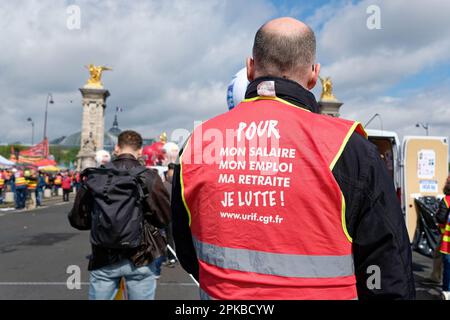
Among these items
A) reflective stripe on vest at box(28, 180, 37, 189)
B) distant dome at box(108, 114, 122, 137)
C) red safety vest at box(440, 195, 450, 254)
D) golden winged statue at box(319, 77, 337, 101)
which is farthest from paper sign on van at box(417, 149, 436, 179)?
distant dome at box(108, 114, 122, 137)

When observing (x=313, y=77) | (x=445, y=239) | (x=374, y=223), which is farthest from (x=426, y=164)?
(x=374, y=223)

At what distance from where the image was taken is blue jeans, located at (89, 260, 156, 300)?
9.80 feet

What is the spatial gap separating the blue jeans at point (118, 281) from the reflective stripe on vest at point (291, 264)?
188 cm

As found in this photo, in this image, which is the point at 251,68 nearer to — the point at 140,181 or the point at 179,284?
the point at 140,181

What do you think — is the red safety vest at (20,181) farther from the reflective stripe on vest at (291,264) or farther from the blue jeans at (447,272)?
the reflective stripe on vest at (291,264)

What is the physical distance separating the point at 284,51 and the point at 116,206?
1.90 meters

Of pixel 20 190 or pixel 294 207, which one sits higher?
pixel 294 207

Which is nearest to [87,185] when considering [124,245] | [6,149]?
[124,245]

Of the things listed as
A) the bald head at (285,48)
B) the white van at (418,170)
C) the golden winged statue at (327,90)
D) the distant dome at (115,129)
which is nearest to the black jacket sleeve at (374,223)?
the bald head at (285,48)

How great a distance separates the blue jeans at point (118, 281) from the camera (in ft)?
9.80

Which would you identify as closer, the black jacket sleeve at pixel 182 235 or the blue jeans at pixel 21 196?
the black jacket sleeve at pixel 182 235

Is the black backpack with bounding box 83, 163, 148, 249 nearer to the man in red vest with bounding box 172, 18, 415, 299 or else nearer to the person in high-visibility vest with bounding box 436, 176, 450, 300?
the man in red vest with bounding box 172, 18, 415, 299

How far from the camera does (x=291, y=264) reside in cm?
131
